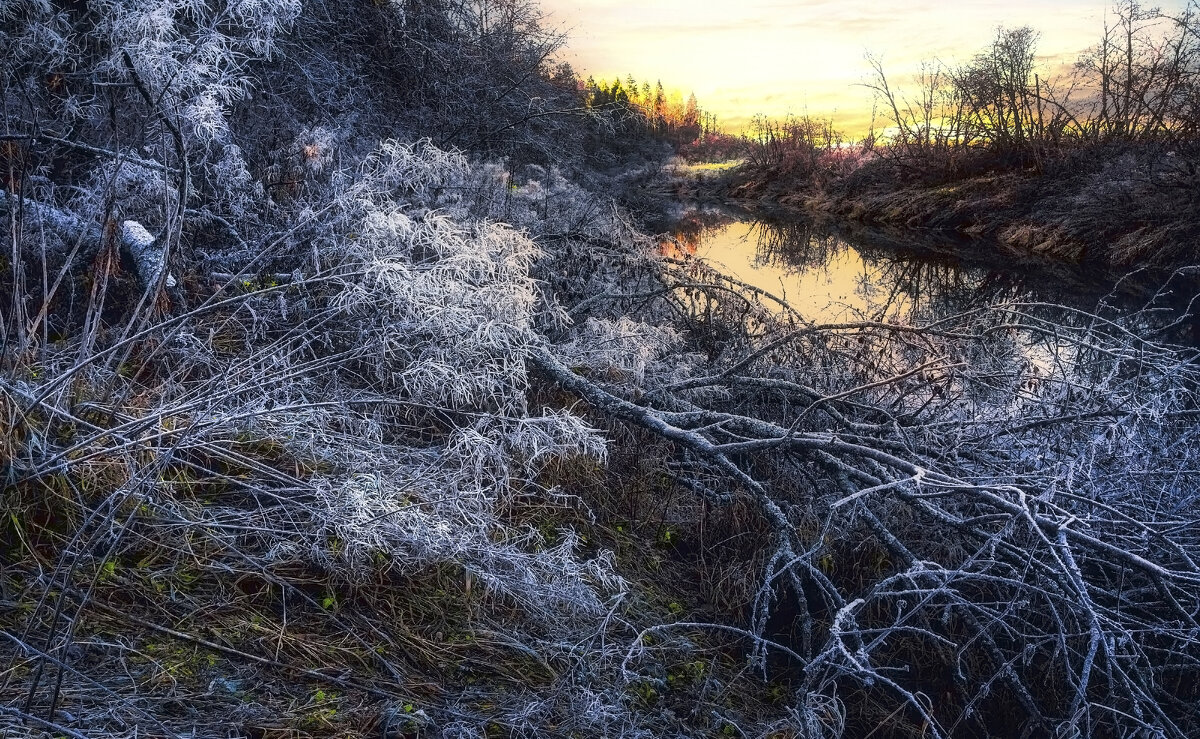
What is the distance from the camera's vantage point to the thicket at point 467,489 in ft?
7.27

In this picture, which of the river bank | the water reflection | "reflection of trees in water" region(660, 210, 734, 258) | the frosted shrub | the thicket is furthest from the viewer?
"reflection of trees in water" region(660, 210, 734, 258)

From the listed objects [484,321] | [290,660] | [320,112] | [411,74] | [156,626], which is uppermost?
[411,74]

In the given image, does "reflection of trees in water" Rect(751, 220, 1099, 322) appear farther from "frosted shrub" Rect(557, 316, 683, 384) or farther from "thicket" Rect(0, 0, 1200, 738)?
"thicket" Rect(0, 0, 1200, 738)

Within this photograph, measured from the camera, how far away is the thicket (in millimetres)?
2217

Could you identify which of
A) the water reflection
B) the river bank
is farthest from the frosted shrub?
the river bank

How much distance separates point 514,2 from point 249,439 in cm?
873

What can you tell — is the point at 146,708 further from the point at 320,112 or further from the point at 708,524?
the point at 320,112

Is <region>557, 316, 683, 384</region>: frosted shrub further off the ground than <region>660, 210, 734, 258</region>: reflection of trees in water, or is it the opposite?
<region>660, 210, 734, 258</region>: reflection of trees in water

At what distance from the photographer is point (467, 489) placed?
3061mm

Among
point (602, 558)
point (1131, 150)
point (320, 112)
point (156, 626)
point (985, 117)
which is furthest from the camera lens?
point (985, 117)

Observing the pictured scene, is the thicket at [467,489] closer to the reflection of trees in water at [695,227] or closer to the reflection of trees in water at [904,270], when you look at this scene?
the reflection of trees in water at [904,270]

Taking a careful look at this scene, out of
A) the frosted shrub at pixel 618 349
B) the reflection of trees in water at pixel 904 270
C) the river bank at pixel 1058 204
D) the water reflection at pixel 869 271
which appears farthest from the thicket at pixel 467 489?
the river bank at pixel 1058 204

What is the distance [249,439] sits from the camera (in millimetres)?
2875

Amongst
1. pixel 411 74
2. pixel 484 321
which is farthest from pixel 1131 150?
pixel 484 321
